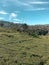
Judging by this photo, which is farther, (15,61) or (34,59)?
(34,59)

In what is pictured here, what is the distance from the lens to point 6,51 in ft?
55.4

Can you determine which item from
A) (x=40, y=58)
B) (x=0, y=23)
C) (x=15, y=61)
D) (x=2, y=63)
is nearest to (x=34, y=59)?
(x=40, y=58)

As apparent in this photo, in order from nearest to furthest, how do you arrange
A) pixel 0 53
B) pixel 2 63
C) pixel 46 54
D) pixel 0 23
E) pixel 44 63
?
pixel 2 63 → pixel 44 63 → pixel 0 53 → pixel 46 54 → pixel 0 23

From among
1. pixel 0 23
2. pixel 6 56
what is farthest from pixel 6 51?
pixel 0 23

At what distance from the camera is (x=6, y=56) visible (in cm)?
1544

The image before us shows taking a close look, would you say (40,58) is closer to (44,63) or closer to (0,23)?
(44,63)

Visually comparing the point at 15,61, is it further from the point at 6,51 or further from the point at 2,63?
the point at 6,51

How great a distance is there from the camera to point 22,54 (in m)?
16.6

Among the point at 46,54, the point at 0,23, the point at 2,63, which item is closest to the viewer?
the point at 2,63

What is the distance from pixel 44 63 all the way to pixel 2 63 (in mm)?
3052

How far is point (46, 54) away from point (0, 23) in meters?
36.9

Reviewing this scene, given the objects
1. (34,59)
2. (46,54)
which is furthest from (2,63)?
(46,54)

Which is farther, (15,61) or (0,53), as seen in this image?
(0,53)

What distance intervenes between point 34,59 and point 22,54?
1.32 meters
